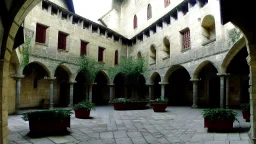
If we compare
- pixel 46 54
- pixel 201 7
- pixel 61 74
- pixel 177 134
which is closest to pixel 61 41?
pixel 46 54

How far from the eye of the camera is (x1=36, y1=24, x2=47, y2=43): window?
1275 cm

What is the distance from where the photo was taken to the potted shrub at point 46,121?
18.3 feet

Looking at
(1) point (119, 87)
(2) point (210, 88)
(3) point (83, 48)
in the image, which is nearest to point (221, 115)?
(2) point (210, 88)

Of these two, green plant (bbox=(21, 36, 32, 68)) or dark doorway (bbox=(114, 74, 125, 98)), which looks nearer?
green plant (bbox=(21, 36, 32, 68))

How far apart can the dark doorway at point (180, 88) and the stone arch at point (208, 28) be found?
17.2ft

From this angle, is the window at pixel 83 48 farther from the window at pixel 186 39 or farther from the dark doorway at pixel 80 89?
the window at pixel 186 39

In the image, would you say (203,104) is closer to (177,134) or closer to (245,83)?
(245,83)

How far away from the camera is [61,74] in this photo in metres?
16.4

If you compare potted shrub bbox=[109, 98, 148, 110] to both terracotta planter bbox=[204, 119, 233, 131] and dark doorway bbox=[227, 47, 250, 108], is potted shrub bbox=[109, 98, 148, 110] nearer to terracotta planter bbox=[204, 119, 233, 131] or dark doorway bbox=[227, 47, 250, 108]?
dark doorway bbox=[227, 47, 250, 108]

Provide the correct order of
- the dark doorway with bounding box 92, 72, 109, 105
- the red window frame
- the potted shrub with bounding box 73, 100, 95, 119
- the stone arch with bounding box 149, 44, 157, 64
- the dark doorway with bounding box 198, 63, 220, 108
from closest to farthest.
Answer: the potted shrub with bounding box 73, 100, 95, 119, the red window frame, the dark doorway with bounding box 198, 63, 220, 108, the stone arch with bounding box 149, 44, 157, 64, the dark doorway with bounding box 92, 72, 109, 105

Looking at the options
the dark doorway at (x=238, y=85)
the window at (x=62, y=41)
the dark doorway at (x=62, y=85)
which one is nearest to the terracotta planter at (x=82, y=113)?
the window at (x=62, y=41)

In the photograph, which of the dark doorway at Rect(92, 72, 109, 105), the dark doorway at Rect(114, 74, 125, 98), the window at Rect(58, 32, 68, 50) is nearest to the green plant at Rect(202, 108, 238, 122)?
the window at Rect(58, 32, 68, 50)

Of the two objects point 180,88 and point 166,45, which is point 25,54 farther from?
point 180,88

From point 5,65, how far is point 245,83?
1561 centimetres
